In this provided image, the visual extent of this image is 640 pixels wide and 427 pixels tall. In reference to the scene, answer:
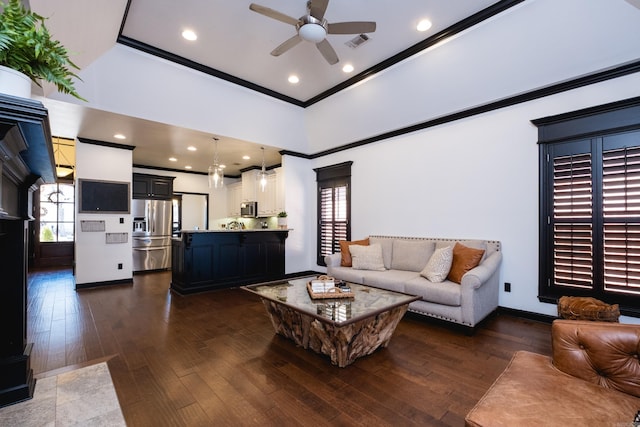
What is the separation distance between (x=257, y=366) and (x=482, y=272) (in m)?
2.57

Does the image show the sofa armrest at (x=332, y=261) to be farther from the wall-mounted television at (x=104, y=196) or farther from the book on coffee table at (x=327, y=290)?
the wall-mounted television at (x=104, y=196)

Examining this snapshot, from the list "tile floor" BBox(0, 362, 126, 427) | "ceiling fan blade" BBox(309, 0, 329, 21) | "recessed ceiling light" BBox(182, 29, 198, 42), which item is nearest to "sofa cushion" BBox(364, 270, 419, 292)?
"tile floor" BBox(0, 362, 126, 427)

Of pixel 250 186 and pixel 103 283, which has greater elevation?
pixel 250 186

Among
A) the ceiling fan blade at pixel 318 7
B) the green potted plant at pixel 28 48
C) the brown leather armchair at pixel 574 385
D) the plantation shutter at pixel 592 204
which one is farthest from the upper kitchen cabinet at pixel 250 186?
the brown leather armchair at pixel 574 385

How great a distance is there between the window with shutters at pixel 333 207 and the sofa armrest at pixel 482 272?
276 cm

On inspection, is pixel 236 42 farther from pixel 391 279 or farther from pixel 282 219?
pixel 391 279

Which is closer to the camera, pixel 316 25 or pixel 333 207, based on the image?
pixel 316 25

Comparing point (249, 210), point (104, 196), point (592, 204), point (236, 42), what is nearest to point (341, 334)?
point (592, 204)

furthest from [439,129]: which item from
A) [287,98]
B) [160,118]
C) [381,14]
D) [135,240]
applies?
[135,240]

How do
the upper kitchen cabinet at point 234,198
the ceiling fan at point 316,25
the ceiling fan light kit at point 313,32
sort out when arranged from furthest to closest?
the upper kitchen cabinet at point 234,198 → the ceiling fan light kit at point 313,32 → the ceiling fan at point 316,25

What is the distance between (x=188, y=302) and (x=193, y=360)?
2.08m

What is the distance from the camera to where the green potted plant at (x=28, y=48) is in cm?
106

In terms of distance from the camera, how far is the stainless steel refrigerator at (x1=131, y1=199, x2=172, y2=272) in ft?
22.5

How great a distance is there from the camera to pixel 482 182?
3992 mm
